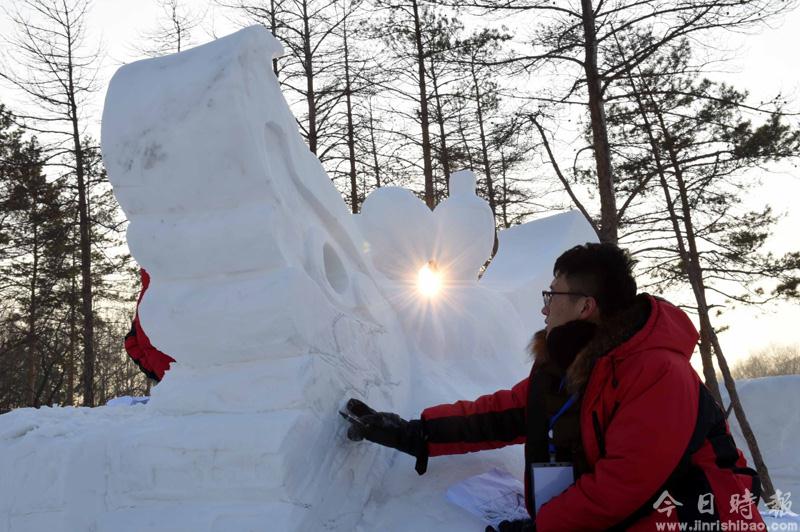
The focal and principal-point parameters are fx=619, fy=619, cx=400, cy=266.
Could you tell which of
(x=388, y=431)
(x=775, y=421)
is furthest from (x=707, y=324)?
(x=388, y=431)

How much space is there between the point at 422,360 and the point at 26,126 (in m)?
10.8

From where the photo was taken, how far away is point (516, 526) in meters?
1.88

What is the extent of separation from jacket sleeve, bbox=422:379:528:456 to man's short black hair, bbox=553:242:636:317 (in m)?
0.46

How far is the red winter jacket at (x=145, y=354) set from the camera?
13.0ft

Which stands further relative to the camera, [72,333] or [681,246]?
[72,333]

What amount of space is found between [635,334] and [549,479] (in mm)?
494

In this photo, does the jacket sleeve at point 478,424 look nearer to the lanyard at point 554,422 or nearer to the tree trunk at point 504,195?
the lanyard at point 554,422

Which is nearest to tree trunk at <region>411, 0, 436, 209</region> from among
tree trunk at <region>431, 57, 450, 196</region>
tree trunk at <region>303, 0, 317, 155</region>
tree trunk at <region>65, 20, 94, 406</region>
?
tree trunk at <region>431, 57, 450, 196</region>

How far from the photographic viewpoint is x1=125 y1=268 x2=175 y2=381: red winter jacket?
3961mm

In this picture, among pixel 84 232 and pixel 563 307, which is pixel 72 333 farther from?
pixel 563 307

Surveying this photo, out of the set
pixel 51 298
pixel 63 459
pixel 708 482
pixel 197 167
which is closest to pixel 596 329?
pixel 708 482

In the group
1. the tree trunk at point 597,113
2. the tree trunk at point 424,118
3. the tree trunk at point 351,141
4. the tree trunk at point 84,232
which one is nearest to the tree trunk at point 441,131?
the tree trunk at point 424,118

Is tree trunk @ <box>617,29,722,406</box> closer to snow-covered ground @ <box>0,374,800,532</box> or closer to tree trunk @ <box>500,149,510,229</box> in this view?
tree trunk @ <box>500,149,510,229</box>

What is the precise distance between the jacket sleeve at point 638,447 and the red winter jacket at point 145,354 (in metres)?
3.00
